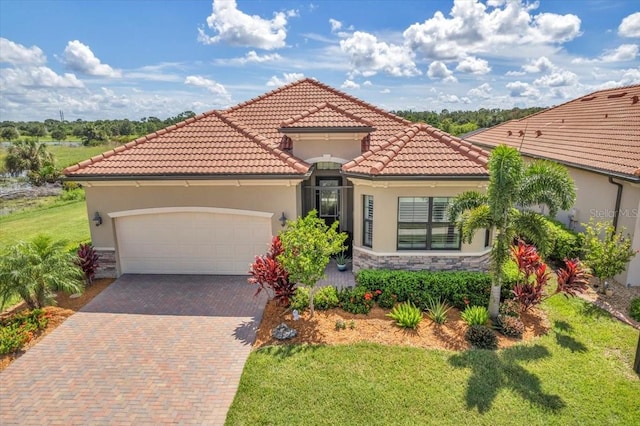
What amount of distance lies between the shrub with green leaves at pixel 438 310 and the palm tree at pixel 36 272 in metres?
9.88

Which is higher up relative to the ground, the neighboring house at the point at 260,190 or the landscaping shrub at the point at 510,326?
the neighboring house at the point at 260,190

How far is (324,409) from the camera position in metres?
6.71

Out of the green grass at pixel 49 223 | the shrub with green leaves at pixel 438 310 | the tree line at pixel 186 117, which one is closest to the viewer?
the shrub with green leaves at pixel 438 310

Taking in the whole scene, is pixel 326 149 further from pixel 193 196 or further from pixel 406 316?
pixel 406 316

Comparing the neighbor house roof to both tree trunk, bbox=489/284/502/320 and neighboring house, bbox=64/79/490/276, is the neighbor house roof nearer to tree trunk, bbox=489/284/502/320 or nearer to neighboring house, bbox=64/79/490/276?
neighboring house, bbox=64/79/490/276

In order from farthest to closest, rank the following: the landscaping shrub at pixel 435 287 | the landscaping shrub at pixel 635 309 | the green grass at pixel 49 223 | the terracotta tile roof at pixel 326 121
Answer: the green grass at pixel 49 223 → the terracotta tile roof at pixel 326 121 → the landscaping shrub at pixel 435 287 → the landscaping shrub at pixel 635 309

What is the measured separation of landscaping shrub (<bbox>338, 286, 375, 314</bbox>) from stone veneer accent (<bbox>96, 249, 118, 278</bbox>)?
316 inches

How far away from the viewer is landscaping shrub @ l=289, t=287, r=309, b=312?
398 inches

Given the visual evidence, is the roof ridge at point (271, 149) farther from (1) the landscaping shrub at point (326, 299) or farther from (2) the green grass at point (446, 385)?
(2) the green grass at point (446, 385)

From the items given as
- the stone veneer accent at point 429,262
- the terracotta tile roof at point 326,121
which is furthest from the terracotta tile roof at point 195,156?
the stone veneer accent at point 429,262

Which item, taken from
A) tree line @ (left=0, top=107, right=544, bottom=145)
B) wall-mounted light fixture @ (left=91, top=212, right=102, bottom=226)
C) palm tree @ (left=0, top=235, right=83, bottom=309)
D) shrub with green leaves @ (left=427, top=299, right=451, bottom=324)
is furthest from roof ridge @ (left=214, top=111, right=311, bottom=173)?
tree line @ (left=0, top=107, right=544, bottom=145)

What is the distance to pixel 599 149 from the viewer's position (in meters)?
14.9

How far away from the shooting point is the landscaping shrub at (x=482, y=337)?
8.57m

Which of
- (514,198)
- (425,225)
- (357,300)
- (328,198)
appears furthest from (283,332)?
(328,198)
